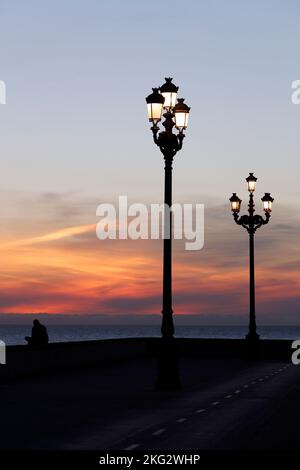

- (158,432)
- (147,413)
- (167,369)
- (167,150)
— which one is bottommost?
(158,432)

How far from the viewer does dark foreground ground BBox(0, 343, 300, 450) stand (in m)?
18.4

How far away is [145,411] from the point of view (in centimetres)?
2427

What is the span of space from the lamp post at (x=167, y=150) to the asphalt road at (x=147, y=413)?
1137 millimetres

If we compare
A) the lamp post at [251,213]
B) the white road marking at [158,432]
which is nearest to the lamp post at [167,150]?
the white road marking at [158,432]

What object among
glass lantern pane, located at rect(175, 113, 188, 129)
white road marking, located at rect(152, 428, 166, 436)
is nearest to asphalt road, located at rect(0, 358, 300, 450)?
white road marking, located at rect(152, 428, 166, 436)

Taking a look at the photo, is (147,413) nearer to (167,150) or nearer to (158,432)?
(158,432)

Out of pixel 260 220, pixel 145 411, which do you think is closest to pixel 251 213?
pixel 260 220

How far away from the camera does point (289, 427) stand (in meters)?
20.8

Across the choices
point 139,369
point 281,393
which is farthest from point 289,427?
point 139,369

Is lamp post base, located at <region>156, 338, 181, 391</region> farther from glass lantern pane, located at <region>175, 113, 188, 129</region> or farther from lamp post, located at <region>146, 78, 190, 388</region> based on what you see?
glass lantern pane, located at <region>175, 113, 188, 129</region>

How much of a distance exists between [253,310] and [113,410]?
28.3m

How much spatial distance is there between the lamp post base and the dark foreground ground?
494 millimetres

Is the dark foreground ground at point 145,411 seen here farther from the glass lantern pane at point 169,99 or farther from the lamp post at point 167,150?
the glass lantern pane at point 169,99

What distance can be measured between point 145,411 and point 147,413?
0.57 meters
